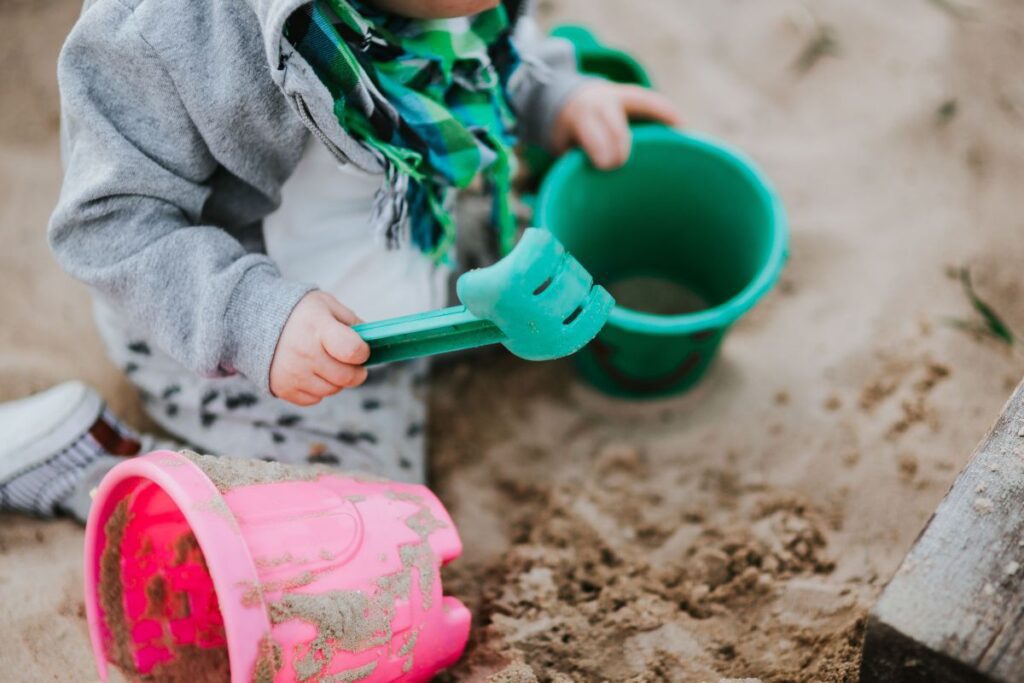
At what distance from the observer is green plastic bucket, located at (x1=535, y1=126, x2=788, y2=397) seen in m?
1.34

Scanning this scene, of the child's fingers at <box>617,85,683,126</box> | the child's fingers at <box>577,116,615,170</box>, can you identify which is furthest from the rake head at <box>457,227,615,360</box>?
the child's fingers at <box>617,85,683,126</box>

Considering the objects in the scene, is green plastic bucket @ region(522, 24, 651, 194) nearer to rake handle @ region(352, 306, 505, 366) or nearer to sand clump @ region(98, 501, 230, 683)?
rake handle @ region(352, 306, 505, 366)

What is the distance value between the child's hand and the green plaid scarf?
193mm

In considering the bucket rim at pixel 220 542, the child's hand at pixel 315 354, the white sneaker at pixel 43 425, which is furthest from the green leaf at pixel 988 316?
the white sneaker at pixel 43 425

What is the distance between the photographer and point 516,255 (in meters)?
0.82

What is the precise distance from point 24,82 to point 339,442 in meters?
1.10

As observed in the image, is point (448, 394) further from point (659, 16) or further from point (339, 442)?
point (659, 16)

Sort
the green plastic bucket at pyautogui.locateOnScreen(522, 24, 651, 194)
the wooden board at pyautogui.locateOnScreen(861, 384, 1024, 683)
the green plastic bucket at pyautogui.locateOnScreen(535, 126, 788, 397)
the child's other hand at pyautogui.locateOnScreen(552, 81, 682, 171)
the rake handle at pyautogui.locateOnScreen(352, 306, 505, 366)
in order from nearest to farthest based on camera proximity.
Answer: the wooden board at pyautogui.locateOnScreen(861, 384, 1024, 683), the rake handle at pyautogui.locateOnScreen(352, 306, 505, 366), the green plastic bucket at pyautogui.locateOnScreen(535, 126, 788, 397), the child's other hand at pyautogui.locateOnScreen(552, 81, 682, 171), the green plastic bucket at pyautogui.locateOnScreen(522, 24, 651, 194)

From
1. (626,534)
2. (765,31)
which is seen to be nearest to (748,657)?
(626,534)

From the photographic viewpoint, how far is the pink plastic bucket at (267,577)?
843 millimetres

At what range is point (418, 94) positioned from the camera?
112cm

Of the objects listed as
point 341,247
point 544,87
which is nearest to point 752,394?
point 544,87

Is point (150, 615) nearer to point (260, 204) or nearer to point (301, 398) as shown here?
point (301, 398)

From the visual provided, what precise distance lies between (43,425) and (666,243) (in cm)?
108
